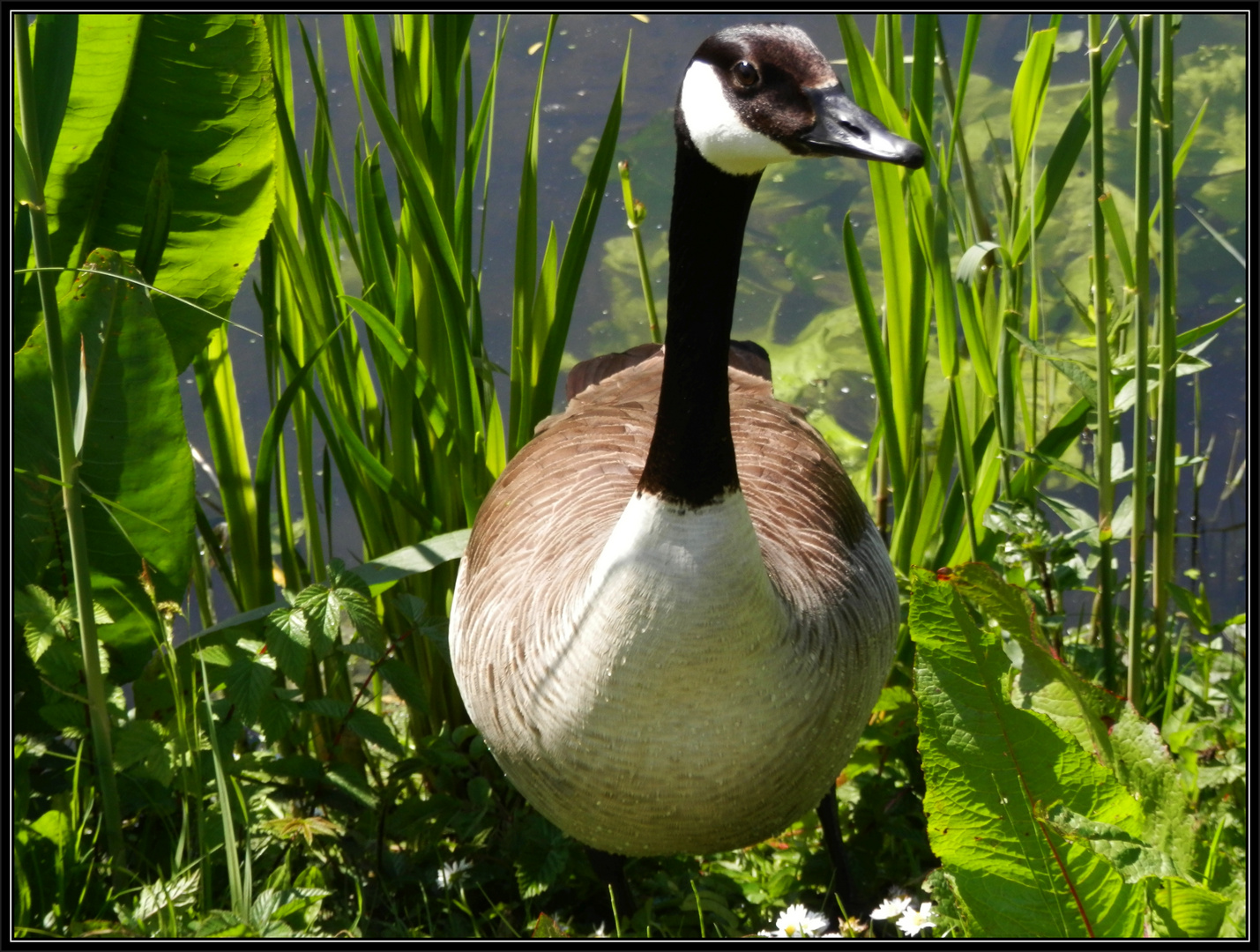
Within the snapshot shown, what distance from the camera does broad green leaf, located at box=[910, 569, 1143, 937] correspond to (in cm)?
122

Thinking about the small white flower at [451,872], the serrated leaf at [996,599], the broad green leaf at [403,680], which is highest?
the serrated leaf at [996,599]

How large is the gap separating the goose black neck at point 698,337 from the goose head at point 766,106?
43mm

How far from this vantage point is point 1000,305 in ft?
6.98

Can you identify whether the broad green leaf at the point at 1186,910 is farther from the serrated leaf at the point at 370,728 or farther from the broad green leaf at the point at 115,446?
the broad green leaf at the point at 115,446

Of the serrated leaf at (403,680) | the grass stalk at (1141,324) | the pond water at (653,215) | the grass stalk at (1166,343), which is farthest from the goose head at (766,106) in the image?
the pond water at (653,215)

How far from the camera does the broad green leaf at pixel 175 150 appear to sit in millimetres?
2018

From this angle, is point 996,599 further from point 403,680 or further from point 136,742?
point 136,742

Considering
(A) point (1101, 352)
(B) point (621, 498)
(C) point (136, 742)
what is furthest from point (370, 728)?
(A) point (1101, 352)

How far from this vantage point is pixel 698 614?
155 cm

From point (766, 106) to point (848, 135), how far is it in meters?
0.13

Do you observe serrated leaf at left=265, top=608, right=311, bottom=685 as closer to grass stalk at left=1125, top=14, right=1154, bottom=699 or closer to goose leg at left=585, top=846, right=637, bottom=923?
goose leg at left=585, top=846, right=637, bottom=923

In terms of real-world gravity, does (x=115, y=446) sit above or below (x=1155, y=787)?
above

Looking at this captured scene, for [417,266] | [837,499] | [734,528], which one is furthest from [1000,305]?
[417,266]

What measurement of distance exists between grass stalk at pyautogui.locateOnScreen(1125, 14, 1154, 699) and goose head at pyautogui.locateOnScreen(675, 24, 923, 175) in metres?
0.52
